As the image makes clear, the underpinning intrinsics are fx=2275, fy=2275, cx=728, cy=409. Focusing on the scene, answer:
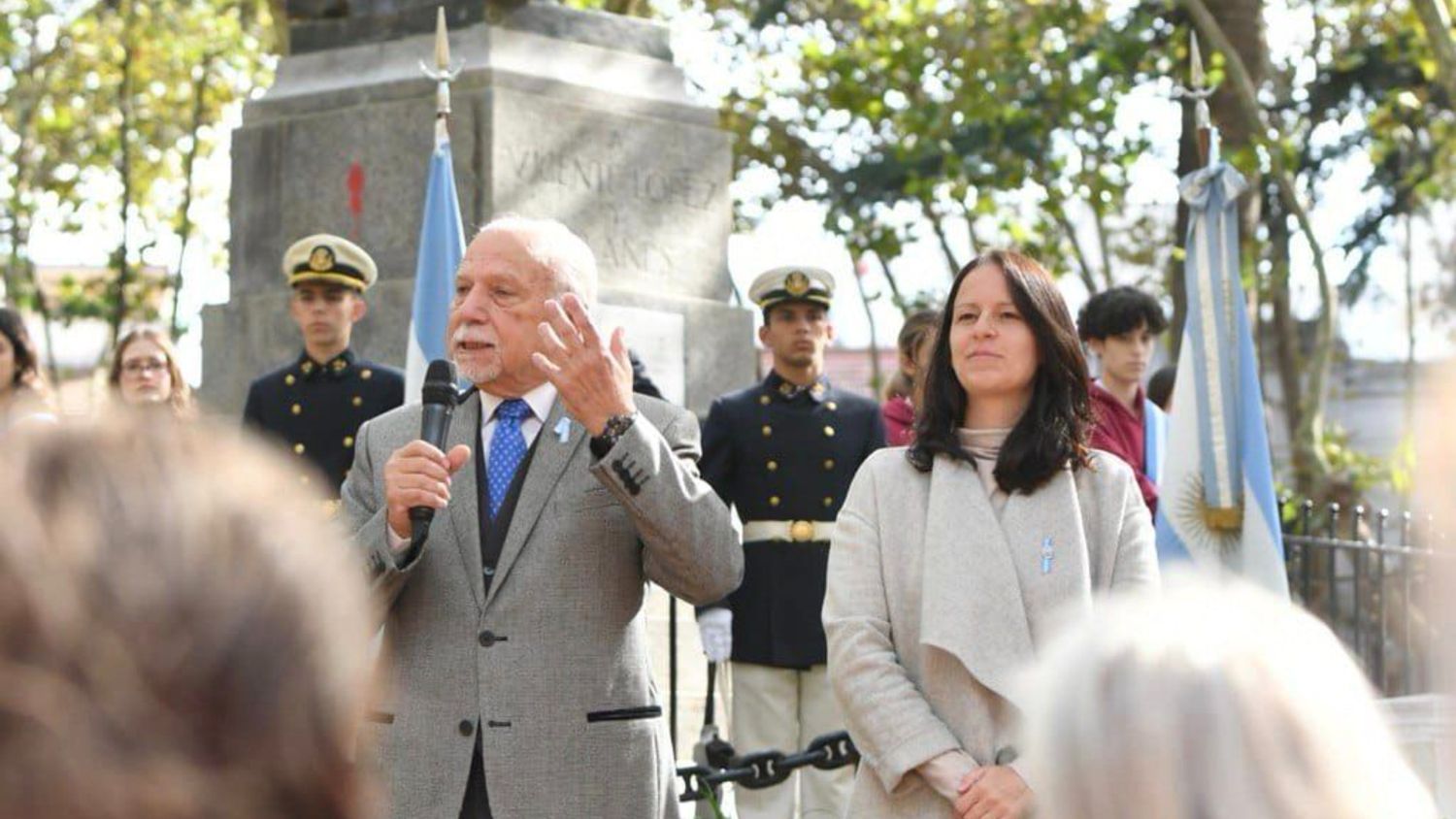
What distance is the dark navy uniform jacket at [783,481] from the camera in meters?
8.10

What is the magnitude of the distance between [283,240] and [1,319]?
236cm

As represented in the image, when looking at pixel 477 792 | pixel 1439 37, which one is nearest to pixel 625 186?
pixel 1439 37

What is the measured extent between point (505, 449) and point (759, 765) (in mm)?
2510

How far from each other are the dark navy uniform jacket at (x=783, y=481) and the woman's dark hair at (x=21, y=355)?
242 cm

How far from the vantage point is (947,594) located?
4.83m

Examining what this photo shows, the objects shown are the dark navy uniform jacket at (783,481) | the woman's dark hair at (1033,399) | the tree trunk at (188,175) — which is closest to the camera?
the woman's dark hair at (1033,399)

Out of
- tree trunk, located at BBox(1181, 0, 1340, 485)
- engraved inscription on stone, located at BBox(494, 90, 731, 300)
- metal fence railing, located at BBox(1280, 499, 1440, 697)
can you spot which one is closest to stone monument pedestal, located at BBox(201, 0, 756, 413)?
engraved inscription on stone, located at BBox(494, 90, 731, 300)

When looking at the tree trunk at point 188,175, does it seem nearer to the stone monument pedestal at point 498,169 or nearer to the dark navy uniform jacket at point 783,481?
the stone monument pedestal at point 498,169

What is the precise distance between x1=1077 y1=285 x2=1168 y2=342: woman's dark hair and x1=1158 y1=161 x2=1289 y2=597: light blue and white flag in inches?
15.0

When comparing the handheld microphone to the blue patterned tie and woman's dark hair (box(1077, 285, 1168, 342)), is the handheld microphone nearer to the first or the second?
the blue patterned tie

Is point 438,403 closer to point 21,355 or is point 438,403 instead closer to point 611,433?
point 611,433

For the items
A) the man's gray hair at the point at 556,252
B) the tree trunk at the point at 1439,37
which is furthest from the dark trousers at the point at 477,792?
the tree trunk at the point at 1439,37

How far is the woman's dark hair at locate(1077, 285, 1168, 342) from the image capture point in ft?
26.9

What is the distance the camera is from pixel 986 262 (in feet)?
17.5
